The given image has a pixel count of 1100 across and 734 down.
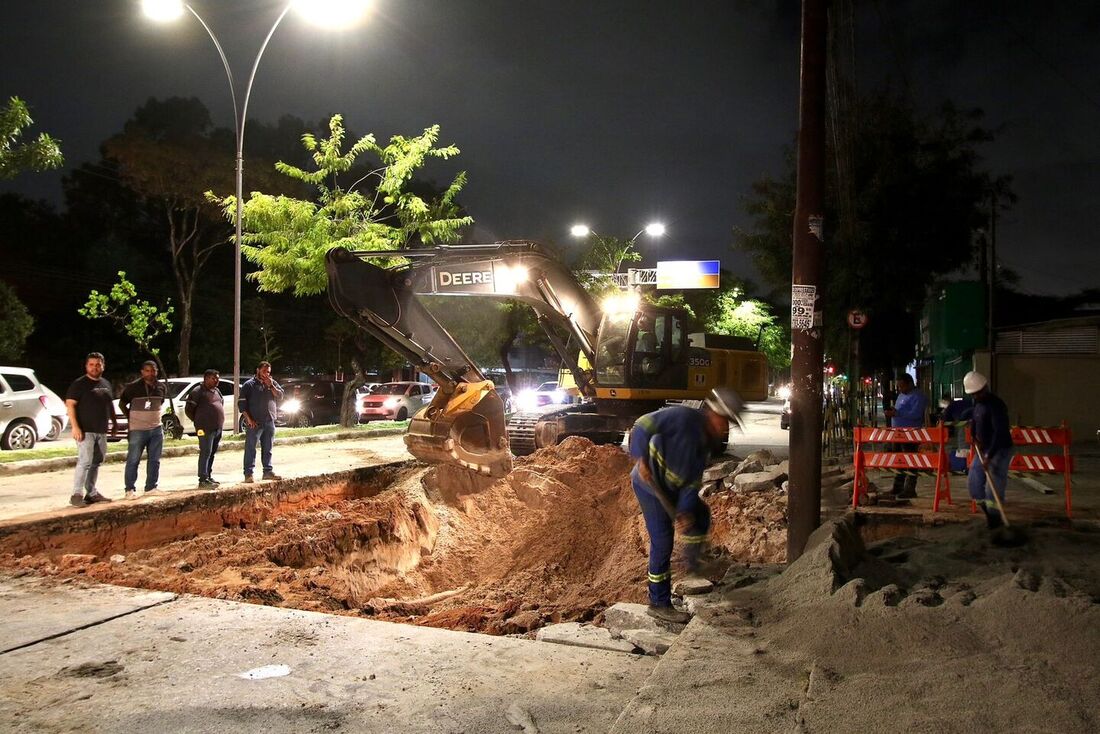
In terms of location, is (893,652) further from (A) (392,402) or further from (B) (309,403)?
(A) (392,402)

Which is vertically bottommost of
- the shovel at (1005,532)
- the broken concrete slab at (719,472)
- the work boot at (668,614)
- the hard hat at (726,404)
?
the work boot at (668,614)

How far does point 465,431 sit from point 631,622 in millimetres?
5741

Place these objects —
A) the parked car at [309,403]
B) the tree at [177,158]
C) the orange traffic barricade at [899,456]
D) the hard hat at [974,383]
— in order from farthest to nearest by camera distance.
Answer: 1. the tree at [177,158]
2. the parked car at [309,403]
3. the orange traffic barricade at [899,456]
4. the hard hat at [974,383]

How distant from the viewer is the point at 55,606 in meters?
5.34

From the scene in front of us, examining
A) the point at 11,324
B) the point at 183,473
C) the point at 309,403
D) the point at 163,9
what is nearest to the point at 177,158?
the point at 11,324

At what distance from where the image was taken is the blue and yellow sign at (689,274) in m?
38.3

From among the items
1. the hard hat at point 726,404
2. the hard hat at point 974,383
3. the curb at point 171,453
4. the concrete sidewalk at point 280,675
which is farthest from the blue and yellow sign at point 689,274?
the concrete sidewalk at point 280,675

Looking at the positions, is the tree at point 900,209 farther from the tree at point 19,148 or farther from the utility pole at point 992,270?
the tree at point 19,148

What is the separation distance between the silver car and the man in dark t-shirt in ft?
27.3

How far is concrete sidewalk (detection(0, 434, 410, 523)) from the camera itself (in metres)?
9.39

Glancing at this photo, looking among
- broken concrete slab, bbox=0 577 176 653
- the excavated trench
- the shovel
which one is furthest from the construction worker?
broken concrete slab, bbox=0 577 176 653

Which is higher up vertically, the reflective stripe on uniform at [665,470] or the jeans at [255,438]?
the reflective stripe on uniform at [665,470]

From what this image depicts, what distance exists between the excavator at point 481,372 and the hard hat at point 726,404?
16.5ft

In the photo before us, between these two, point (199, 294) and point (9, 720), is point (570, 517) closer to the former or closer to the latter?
point (9, 720)
